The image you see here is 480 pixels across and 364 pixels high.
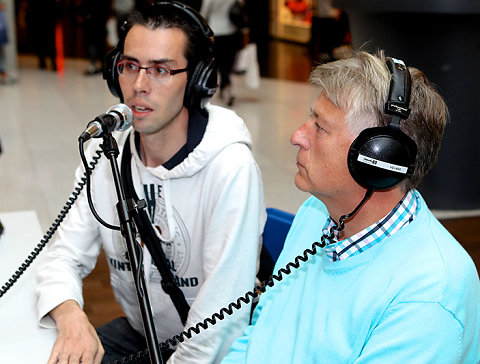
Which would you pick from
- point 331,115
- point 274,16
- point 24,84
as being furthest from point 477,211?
point 274,16

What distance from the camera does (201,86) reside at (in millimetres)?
1768

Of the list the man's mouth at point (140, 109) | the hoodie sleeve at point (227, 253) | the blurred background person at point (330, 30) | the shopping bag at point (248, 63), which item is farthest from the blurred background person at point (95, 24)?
the hoodie sleeve at point (227, 253)

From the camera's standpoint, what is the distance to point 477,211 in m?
4.17

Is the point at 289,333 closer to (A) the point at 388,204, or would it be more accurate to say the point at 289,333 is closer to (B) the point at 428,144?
(A) the point at 388,204

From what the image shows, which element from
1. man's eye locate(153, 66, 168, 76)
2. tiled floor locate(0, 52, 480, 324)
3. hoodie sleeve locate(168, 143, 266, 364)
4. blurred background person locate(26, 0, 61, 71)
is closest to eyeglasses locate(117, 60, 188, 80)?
man's eye locate(153, 66, 168, 76)

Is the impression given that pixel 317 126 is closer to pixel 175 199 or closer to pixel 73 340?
pixel 175 199

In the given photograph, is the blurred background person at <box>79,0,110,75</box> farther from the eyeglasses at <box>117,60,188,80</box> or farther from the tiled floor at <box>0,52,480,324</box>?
the eyeglasses at <box>117,60,188,80</box>

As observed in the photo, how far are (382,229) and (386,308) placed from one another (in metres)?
0.16

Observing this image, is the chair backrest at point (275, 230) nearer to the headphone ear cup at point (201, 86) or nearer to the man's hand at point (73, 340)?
the headphone ear cup at point (201, 86)

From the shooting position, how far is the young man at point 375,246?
3.53ft

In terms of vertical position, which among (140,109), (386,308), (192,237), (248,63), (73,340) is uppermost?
(140,109)

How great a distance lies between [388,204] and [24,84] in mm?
7776

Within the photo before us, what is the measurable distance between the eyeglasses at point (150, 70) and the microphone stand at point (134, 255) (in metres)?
0.65

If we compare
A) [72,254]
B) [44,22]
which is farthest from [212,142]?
[44,22]
